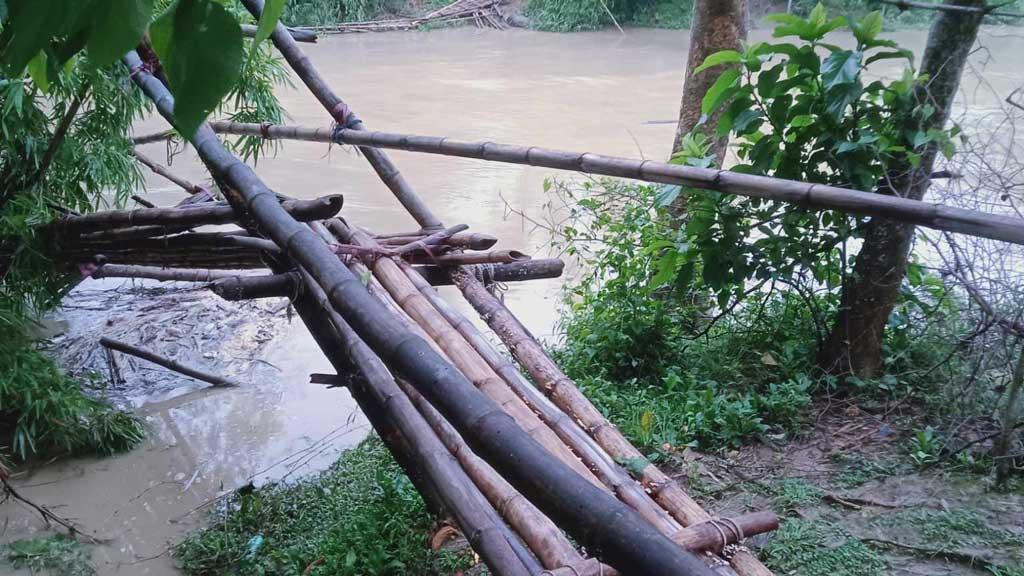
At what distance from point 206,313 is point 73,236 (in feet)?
7.33

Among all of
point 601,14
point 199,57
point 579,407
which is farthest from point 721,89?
point 601,14

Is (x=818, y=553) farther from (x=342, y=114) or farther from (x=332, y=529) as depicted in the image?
(x=342, y=114)

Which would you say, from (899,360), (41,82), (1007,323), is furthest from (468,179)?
(41,82)

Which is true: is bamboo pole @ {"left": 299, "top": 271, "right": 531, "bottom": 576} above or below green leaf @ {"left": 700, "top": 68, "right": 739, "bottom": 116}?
below

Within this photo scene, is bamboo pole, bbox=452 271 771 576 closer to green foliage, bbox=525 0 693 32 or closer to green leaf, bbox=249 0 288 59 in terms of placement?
green leaf, bbox=249 0 288 59

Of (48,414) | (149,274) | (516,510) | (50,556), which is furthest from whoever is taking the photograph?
(149,274)

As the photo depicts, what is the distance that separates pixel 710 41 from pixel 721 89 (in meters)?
1.11

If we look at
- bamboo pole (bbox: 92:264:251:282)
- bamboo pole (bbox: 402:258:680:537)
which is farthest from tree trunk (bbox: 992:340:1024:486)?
bamboo pole (bbox: 92:264:251:282)

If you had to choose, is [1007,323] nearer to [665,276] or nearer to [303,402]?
[665,276]

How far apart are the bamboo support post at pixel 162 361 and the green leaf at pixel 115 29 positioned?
14.6 ft

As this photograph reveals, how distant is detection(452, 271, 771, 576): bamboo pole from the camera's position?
1.75 meters

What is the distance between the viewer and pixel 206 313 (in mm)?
5590

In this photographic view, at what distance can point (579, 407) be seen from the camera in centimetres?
224

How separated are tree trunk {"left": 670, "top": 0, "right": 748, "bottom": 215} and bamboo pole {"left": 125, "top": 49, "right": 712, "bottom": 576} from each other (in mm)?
3025
